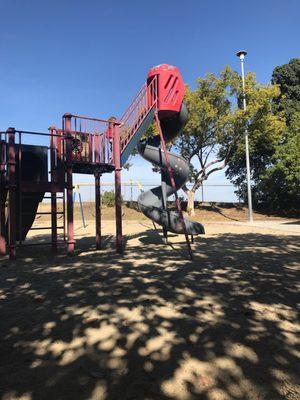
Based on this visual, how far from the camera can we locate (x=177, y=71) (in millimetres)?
12508

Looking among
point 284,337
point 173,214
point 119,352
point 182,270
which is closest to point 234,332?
point 284,337

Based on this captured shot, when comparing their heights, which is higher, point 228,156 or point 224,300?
point 228,156

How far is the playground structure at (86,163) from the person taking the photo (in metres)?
10.3

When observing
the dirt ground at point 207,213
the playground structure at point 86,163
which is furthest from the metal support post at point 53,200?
the dirt ground at point 207,213

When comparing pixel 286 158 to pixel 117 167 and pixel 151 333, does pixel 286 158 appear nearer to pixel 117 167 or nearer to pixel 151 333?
pixel 117 167

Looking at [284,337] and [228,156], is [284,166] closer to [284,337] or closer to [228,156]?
[228,156]

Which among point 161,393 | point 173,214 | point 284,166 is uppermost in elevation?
point 284,166

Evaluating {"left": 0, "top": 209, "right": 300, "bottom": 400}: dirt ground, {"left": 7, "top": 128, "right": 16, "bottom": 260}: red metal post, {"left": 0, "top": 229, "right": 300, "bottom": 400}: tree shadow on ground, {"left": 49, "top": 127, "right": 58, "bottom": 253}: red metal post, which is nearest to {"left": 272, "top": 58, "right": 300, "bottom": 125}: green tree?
{"left": 49, "top": 127, "right": 58, "bottom": 253}: red metal post

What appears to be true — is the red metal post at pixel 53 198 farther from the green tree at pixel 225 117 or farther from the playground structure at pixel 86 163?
the green tree at pixel 225 117

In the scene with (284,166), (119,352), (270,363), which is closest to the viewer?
(270,363)

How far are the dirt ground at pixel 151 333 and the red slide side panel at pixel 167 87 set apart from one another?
618 cm

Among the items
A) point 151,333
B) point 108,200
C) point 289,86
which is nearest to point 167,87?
point 151,333

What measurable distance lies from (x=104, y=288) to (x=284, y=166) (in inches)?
1043

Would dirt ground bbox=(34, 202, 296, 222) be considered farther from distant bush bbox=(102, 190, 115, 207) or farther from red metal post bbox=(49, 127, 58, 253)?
red metal post bbox=(49, 127, 58, 253)
